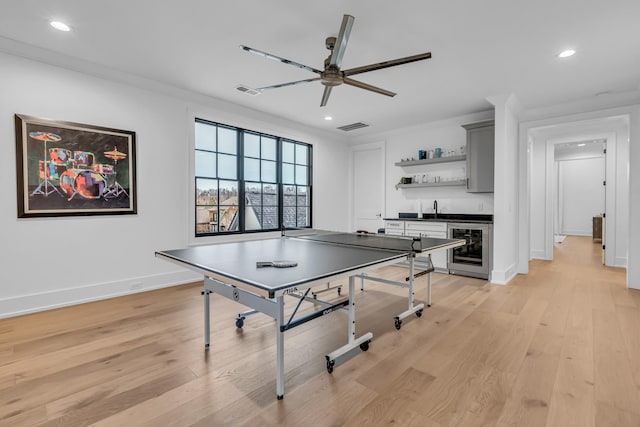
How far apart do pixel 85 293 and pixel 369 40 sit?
4196 mm

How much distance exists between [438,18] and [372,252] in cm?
207

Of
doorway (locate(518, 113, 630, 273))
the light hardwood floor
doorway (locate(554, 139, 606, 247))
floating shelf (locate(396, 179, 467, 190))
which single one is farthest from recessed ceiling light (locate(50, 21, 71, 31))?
doorway (locate(554, 139, 606, 247))

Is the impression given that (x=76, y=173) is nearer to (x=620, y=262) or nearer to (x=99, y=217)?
(x=99, y=217)

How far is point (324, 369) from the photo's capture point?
2148mm

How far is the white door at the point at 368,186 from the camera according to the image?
22.3 feet

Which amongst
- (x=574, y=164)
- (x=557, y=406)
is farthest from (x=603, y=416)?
(x=574, y=164)

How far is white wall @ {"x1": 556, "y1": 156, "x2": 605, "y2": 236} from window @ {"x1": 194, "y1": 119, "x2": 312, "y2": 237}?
957 cm

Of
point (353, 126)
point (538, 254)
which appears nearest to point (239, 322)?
point (353, 126)

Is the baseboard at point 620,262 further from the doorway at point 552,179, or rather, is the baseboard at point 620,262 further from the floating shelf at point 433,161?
the floating shelf at point 433,161

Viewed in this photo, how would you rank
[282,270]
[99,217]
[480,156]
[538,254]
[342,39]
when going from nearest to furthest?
1. [282,270]
2. [342,39]
3. [99,217]
4. [480,156]
5. [538,254]

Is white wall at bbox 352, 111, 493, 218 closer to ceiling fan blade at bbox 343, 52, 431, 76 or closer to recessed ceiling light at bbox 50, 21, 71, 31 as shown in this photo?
ceiling fan blade at bbox 343, 52, 431, 76

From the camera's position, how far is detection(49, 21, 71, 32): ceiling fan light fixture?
273 centimetres

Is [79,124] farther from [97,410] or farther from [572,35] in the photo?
[572,35]

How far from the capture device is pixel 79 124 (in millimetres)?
3504
